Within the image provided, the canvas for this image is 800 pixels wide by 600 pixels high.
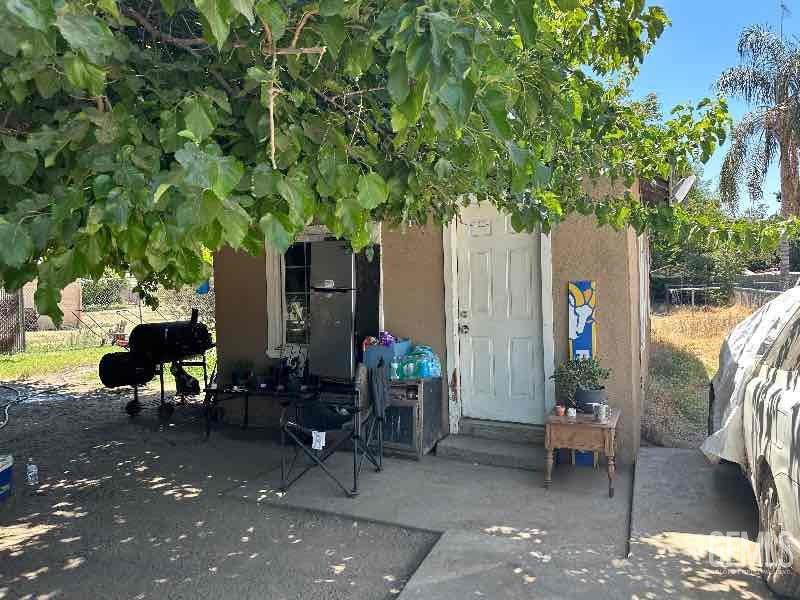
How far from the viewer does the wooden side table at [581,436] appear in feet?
16.1

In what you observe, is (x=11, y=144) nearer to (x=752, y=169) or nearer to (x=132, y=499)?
(x=132, y=499)

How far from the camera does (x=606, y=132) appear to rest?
4012 mm

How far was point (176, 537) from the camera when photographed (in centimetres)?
443

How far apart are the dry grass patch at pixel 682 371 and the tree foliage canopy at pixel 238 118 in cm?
427

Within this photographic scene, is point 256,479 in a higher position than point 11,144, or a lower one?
lower

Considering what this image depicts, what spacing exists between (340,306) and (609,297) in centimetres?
291

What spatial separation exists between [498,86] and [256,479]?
4506mm

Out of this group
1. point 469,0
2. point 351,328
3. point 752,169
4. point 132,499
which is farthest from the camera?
point 752,169

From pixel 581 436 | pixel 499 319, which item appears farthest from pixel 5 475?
pixel 581 436

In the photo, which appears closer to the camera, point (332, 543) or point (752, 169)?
point (332, 543)

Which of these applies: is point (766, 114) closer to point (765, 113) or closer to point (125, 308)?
point (765, 113)

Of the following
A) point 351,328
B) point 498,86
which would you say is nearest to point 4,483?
point 351,328

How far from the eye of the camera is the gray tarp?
13.3 ft

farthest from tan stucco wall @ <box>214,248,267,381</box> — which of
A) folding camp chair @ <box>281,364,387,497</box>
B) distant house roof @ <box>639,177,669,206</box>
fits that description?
distant house roof @ <box>639,177,669,206</box>
